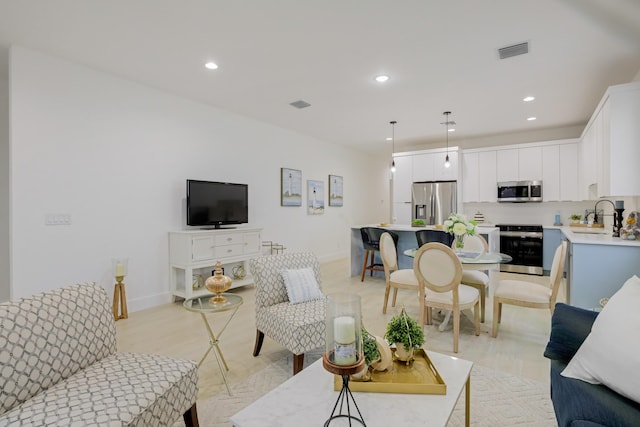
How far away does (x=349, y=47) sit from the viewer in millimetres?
2982

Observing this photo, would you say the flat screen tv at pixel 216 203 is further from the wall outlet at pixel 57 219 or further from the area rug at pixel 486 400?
the area rug at pixel 486 400

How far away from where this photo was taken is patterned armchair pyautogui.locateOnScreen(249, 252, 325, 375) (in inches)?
86.6

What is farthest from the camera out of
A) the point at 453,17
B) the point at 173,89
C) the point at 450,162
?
the point at 450,162

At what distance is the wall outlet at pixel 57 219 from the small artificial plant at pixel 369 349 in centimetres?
338

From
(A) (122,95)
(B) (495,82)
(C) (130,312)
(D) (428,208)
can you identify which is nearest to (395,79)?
(B) (495,82)

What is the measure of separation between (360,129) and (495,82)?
8.71 feet

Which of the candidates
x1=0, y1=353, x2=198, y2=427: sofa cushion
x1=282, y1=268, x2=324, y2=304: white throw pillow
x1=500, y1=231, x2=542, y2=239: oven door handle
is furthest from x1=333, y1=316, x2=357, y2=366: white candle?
x1=500, y1=231, x2=542, y2=239: oven door handle

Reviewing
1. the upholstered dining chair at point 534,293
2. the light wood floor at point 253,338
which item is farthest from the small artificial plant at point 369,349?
the upholstered dining chair at point 534,293

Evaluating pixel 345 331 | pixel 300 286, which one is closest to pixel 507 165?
pixel 300 286

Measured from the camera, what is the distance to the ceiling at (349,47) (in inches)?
96.0

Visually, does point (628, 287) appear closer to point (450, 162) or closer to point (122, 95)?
point (122, 95)

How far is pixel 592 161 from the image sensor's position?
13.9ft

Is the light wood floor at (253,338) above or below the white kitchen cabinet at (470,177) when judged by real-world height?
below

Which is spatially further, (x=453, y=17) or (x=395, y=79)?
(x=395, y=79)
